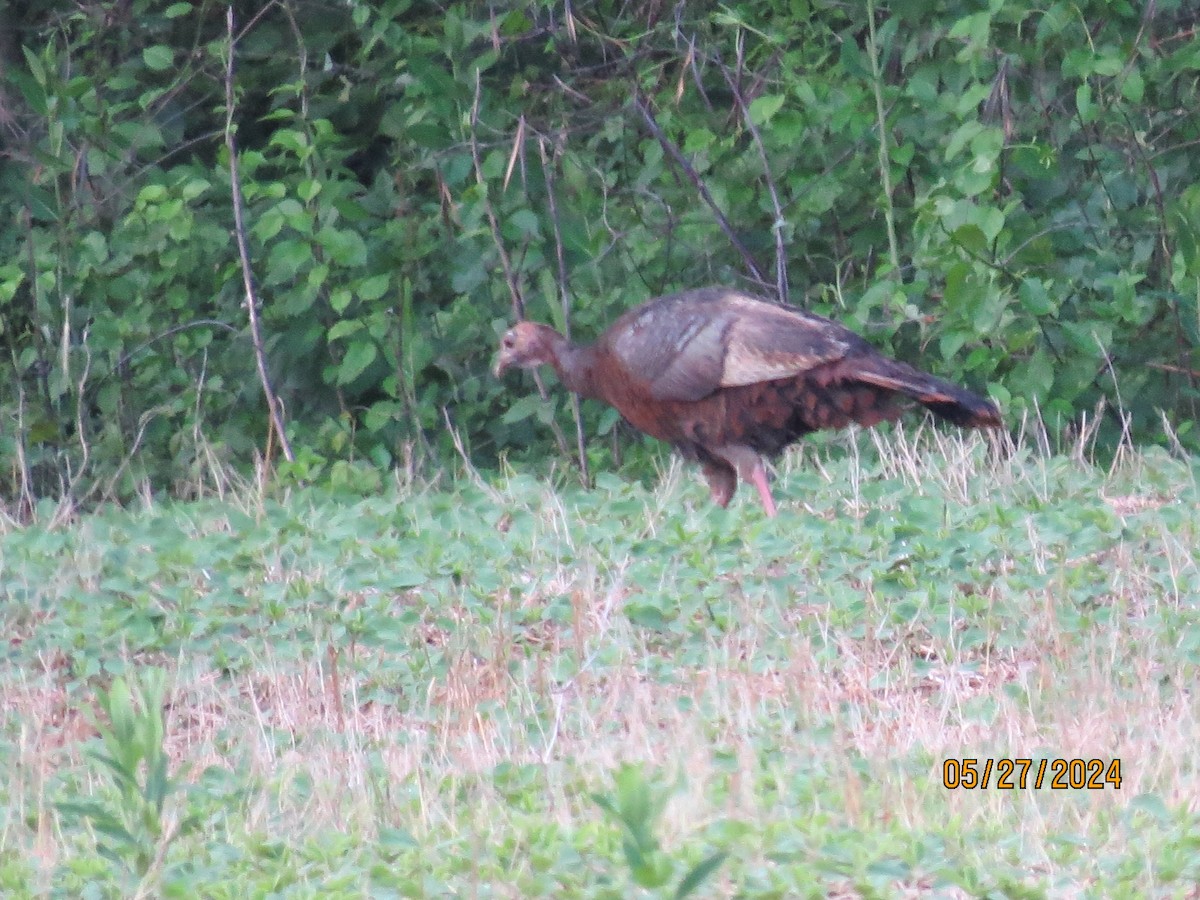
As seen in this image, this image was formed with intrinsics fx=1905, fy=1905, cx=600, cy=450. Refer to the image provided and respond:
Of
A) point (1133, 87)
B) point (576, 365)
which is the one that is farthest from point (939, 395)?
point (1133, 87)

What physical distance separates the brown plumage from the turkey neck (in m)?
0.28

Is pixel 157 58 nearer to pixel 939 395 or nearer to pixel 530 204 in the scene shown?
pixel 530 204

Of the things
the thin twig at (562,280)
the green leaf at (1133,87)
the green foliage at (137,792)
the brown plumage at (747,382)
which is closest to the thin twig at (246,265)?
the thin twig at (562,280)

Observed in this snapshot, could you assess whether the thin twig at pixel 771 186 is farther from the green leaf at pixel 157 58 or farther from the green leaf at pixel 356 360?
the green leaf at pixel 157 58

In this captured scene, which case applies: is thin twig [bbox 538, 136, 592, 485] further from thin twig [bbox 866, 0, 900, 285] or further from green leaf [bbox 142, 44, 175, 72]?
green leaf [bbox 142, 44, 175, 72]

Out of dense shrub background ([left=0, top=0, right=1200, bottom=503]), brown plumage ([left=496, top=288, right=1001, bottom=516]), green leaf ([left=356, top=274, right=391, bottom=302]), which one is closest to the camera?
brown plumage ([left=496, top=288, right=1001, bottom=516])

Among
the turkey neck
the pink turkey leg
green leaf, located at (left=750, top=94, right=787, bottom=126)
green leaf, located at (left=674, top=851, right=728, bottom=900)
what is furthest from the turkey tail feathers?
green leaf, located at (left=674, top=851, right=728, bottom=900)

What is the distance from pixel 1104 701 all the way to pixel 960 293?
390cm

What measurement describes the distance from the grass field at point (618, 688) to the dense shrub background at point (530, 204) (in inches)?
56.2

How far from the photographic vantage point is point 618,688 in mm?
5203

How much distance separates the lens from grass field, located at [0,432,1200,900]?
380 cm

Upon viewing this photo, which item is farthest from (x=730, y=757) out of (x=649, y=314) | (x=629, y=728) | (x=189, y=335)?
(x=189, y=335)

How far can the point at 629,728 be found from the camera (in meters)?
4.88

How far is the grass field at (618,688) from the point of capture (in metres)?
3.80
